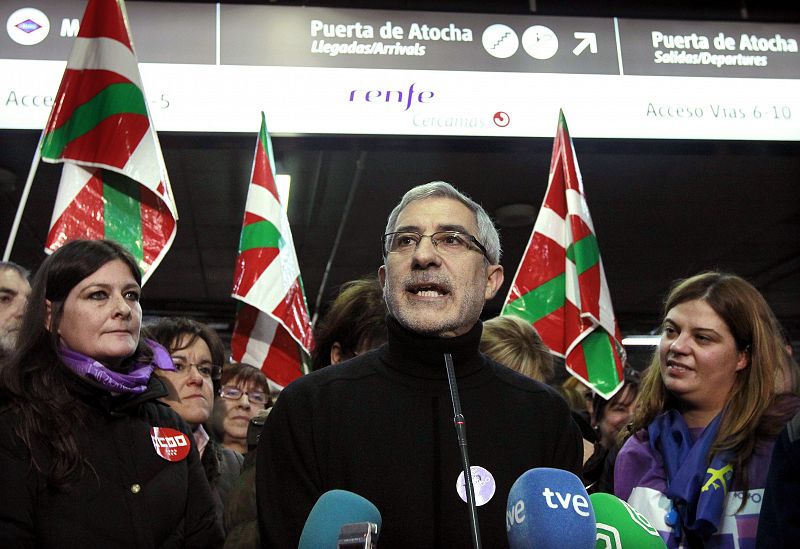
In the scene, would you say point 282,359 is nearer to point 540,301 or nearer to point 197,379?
point 197,379

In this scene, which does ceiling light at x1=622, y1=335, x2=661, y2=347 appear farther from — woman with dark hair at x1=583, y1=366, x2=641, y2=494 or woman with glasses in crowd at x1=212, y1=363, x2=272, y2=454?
woman with glasses in crowd at x1=212, y1=363, x2=272, y2=454

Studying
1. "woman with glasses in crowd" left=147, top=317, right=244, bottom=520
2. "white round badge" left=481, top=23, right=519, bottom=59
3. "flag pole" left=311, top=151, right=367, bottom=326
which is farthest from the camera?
"flag pole" left=311, top=151, right=367, bottom=326

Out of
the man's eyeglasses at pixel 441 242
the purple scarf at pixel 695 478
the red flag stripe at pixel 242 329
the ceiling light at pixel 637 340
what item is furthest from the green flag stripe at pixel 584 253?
the ceiling light at pixel 637 340

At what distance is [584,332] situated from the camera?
4254 mm

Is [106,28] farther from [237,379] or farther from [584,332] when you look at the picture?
[584,332]

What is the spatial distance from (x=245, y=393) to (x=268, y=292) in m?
0.46

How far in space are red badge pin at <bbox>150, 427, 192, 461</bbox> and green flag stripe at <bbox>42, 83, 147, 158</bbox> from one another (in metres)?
1.54

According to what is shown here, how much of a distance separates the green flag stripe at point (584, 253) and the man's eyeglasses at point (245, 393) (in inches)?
63.1

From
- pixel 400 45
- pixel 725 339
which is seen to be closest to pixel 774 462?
pixel 725 339

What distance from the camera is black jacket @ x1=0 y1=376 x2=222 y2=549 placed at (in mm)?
2080

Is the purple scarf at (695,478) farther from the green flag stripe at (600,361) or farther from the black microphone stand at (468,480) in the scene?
the green flag stripe at (600,361)

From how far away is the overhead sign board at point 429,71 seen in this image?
4.55 m

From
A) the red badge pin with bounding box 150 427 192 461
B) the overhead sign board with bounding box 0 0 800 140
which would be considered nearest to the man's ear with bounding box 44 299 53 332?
the red badge pin with bounding box 150 427 192 461

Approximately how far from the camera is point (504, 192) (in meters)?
7.28
